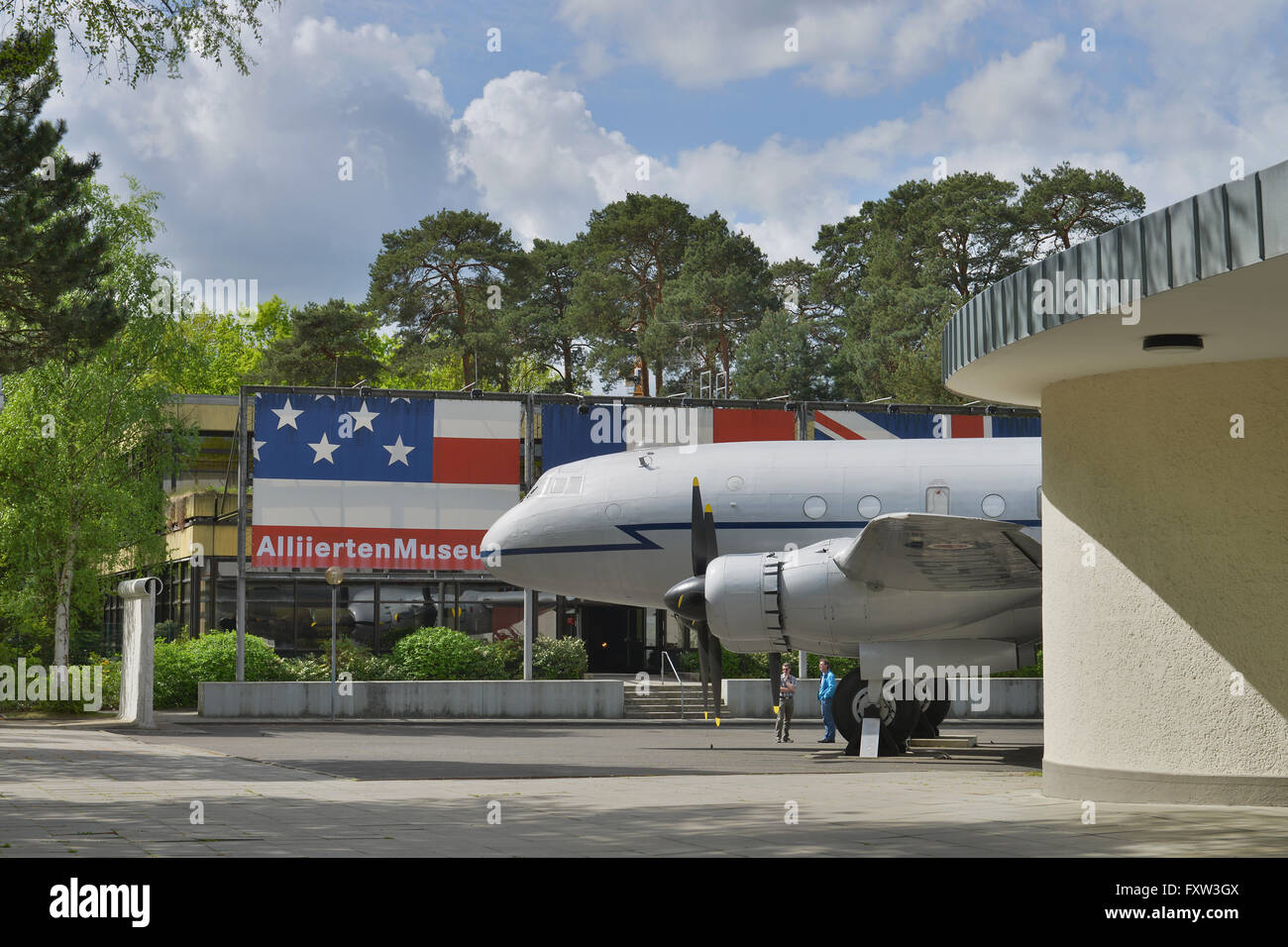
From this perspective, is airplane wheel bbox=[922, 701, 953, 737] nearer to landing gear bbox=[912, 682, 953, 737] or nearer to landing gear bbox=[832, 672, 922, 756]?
landing gear bbox=[912, 682, 953, 737]

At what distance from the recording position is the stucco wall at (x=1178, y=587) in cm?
1157

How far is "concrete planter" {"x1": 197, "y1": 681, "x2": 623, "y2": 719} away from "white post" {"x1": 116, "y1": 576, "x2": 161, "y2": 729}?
1.90m

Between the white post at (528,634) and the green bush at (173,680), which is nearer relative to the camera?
the green bush at (173,680)

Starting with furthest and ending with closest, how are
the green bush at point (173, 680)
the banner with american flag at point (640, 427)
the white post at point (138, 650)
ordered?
the banner with american flag at point (640, 427)
the green bush at point (173, 680)
the white post at point (138, 650)

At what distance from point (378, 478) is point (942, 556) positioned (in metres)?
20.0

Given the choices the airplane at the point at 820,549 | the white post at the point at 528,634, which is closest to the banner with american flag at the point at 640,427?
the white post at the point at 528,634

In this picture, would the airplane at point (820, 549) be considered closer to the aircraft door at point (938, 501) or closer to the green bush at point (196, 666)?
the aircraft door at point (938, 501)

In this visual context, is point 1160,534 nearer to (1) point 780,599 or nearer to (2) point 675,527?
(1) point 780,599

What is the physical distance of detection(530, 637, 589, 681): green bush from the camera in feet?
113

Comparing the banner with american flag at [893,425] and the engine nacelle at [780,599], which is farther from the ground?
the banner with american flag at [893,425]
